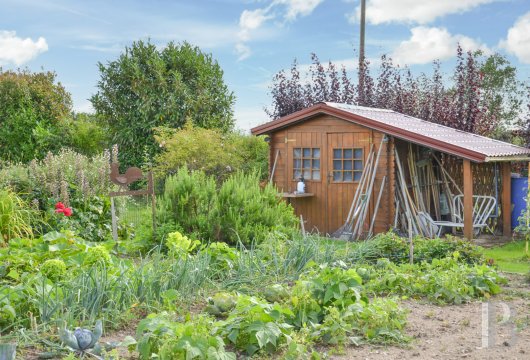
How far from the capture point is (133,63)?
2186 centimetres

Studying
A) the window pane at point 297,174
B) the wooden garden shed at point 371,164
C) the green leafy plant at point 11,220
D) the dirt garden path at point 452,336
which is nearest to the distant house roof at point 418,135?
the wooden garden shed at point 371,164

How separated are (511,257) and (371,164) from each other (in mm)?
3358

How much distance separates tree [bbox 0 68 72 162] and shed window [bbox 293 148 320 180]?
35.9ft

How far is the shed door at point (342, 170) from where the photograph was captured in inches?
525

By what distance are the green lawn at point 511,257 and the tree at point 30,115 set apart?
1537cm

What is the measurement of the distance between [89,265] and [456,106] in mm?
15235

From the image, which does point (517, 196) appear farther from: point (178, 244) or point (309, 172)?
point (178, 244)

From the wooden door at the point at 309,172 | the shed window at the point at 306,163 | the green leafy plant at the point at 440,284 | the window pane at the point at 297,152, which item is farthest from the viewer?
the window pane at the point at 297,152

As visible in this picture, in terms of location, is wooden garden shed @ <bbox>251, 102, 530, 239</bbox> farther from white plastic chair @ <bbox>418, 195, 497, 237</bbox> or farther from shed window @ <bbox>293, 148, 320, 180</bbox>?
white plastic chair @ <bbox>418, 195, 497, 237</bbox>

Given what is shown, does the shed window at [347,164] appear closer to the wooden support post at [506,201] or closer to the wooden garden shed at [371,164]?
the wooden garden shed at [371,164]

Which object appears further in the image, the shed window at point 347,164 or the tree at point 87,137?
the tree at point 87,137

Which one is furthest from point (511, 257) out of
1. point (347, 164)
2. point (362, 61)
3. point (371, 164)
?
point (362, 61)

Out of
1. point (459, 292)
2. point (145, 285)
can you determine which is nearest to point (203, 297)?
point (145, 285)

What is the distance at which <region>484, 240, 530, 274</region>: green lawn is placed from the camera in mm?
9469
